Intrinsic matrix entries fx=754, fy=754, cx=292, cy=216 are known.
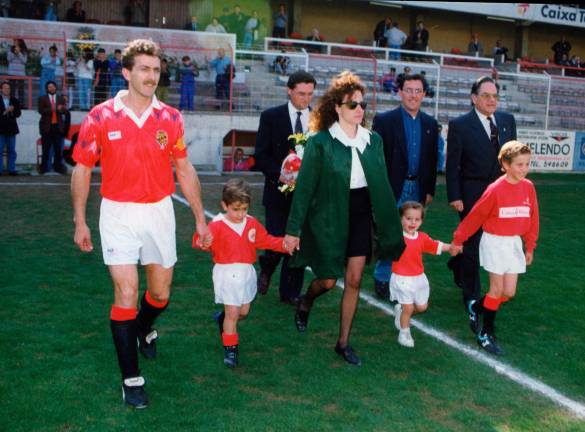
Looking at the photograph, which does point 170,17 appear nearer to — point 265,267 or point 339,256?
point 265,267

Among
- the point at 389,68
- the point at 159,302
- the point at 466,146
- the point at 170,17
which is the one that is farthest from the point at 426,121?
the point at 170,17

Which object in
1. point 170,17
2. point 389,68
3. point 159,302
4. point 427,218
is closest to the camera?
point 159,302

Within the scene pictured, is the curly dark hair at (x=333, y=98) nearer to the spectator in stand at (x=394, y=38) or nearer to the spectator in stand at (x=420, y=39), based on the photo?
the spectator in stand at (x=394, y=38)

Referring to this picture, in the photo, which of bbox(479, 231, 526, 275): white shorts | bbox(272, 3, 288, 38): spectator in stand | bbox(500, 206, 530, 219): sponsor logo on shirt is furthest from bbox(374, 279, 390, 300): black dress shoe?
bbox(272, 3, 288, 38): spectator in stand

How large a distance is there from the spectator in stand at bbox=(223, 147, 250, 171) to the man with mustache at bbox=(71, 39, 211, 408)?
1392cm

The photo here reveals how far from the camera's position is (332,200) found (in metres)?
5.37

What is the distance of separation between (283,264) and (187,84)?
547 inches

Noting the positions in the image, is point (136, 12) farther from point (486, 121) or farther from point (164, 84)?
point (486, 121)

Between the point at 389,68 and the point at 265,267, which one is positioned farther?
the point at 389,68

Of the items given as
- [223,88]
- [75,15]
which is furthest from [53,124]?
[75,15]

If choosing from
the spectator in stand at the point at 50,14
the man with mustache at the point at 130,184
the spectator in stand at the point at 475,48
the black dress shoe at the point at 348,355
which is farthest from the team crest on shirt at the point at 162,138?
the spectator in stand at the point at 475,48

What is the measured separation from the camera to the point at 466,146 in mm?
6891

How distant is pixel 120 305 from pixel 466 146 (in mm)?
3654

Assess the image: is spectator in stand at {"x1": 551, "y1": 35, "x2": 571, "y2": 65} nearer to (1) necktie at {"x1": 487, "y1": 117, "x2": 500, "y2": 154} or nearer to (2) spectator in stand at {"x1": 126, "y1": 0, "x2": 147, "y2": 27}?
(2) spectator in stand at {"x1": 126, "y1": 0, "x2": 147, "y2": 27}
